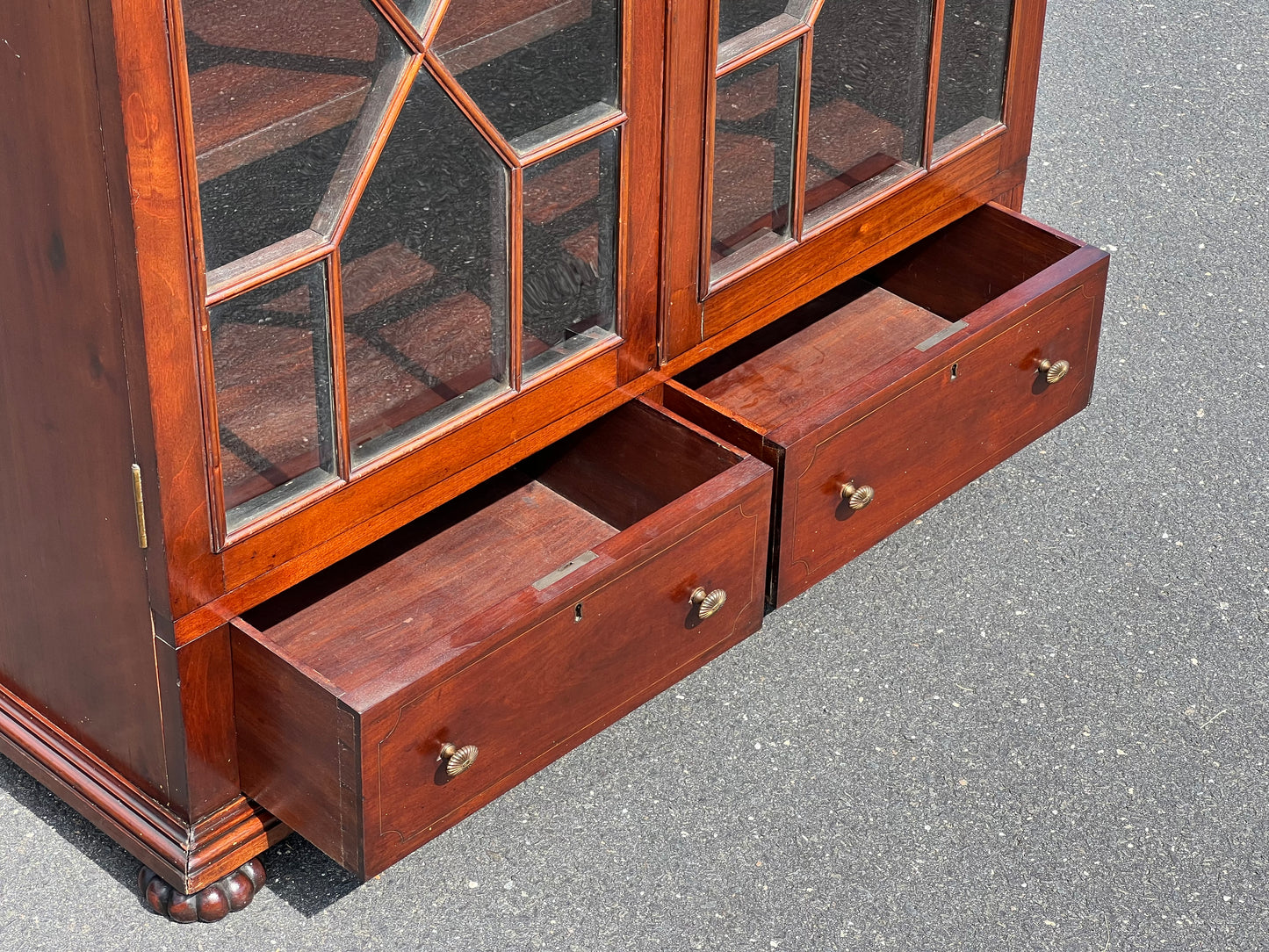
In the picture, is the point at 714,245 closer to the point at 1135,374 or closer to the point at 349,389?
the point at 349,389

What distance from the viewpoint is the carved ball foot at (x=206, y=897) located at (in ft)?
5.72

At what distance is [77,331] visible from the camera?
146 cm

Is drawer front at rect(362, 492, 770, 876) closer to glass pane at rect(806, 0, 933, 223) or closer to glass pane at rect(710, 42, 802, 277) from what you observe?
glass pane at rect(710, 42, 802, 277)

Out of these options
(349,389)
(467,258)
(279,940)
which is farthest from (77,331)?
(279,940)

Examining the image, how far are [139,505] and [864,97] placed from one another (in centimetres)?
91

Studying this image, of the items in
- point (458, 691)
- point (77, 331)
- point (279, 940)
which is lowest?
point (279, 940)

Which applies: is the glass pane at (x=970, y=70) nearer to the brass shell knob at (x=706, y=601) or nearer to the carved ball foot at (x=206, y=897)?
the brass shell knob at (x=706, y=601)

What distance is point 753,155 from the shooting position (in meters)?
1.89

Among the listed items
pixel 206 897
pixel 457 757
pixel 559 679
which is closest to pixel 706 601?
pixel 559 679

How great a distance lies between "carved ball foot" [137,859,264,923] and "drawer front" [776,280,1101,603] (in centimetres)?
60

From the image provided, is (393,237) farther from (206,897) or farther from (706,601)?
(206,897)

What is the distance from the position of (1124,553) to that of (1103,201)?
829 mm

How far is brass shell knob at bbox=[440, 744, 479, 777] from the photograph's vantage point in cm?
162

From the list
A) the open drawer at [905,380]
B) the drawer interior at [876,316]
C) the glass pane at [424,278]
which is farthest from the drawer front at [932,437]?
the glass pane at [424,278]
